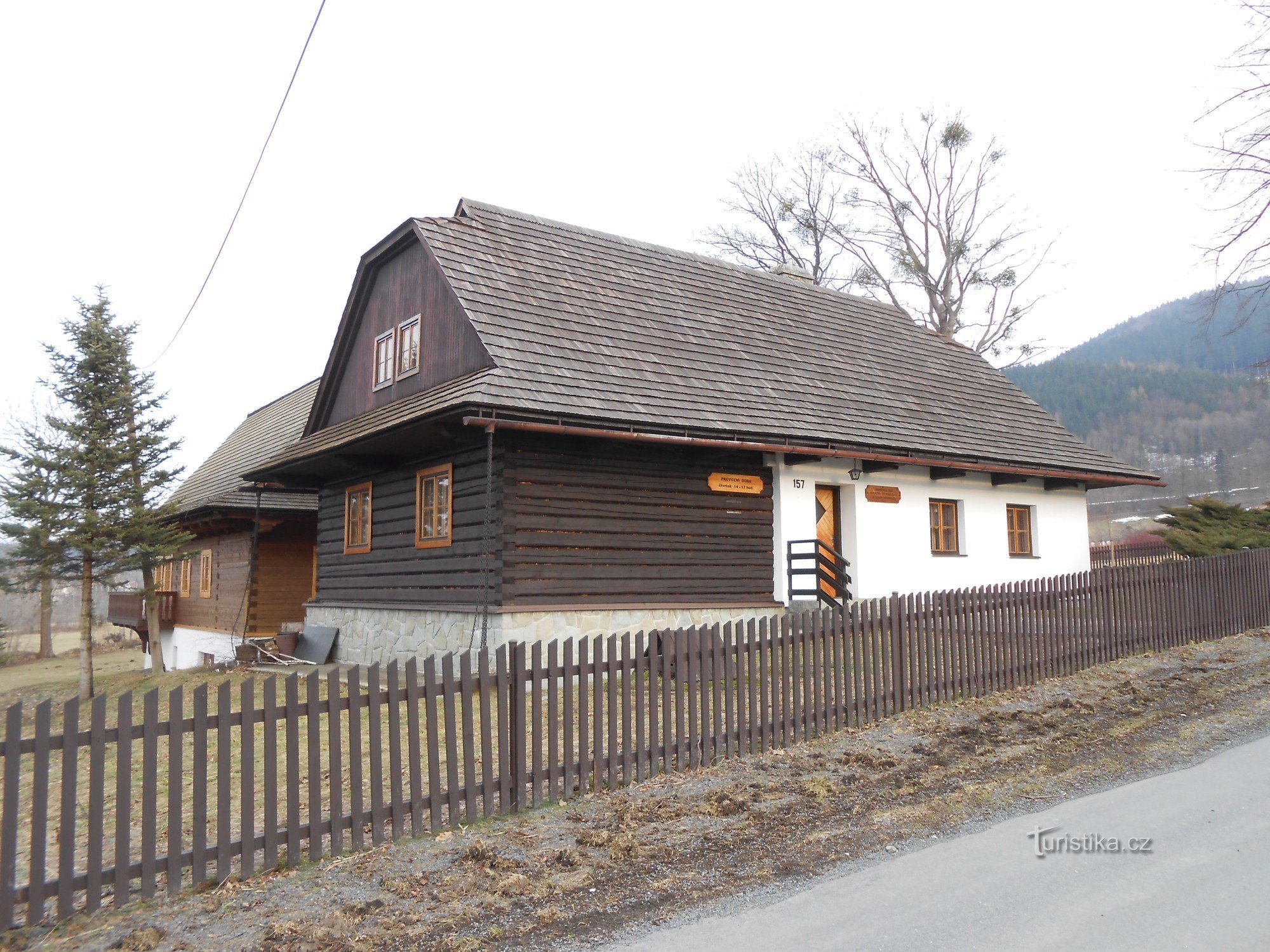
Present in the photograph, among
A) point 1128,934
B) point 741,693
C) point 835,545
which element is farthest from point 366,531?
point 1128,934

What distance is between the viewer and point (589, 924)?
14.7 ft

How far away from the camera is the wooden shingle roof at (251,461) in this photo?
20328mm

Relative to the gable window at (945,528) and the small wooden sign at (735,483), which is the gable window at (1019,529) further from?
the small wooden sign at (735,483)

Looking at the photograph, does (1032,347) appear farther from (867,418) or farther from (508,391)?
(508,391)

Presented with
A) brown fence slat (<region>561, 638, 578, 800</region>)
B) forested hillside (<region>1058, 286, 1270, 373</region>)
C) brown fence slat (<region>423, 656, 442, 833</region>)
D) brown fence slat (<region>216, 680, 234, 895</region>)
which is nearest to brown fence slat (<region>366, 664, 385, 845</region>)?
brown fence slat (<region>423, 656, 442, 833</region>)

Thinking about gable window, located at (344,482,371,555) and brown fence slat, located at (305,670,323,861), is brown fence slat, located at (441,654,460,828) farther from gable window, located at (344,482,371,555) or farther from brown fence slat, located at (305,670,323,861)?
gable window, located at (344,482,371,555)

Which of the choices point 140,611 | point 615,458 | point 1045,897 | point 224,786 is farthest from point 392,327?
point 1045,897

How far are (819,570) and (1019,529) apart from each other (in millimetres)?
6770

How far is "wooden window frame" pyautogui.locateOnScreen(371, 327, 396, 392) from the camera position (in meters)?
15.1

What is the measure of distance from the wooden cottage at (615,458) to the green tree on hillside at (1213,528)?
16.2 ft

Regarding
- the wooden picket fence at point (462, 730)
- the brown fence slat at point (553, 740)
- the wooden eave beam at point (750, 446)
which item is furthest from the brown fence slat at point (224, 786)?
the wooden eave beam at point (750, 446)

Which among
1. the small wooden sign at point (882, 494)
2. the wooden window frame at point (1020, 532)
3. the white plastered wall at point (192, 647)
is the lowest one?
the white plastered wall at point (192, 647)

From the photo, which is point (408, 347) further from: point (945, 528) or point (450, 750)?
point (945, 528)

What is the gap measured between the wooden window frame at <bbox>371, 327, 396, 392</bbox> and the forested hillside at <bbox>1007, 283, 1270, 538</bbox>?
52.6 metres
